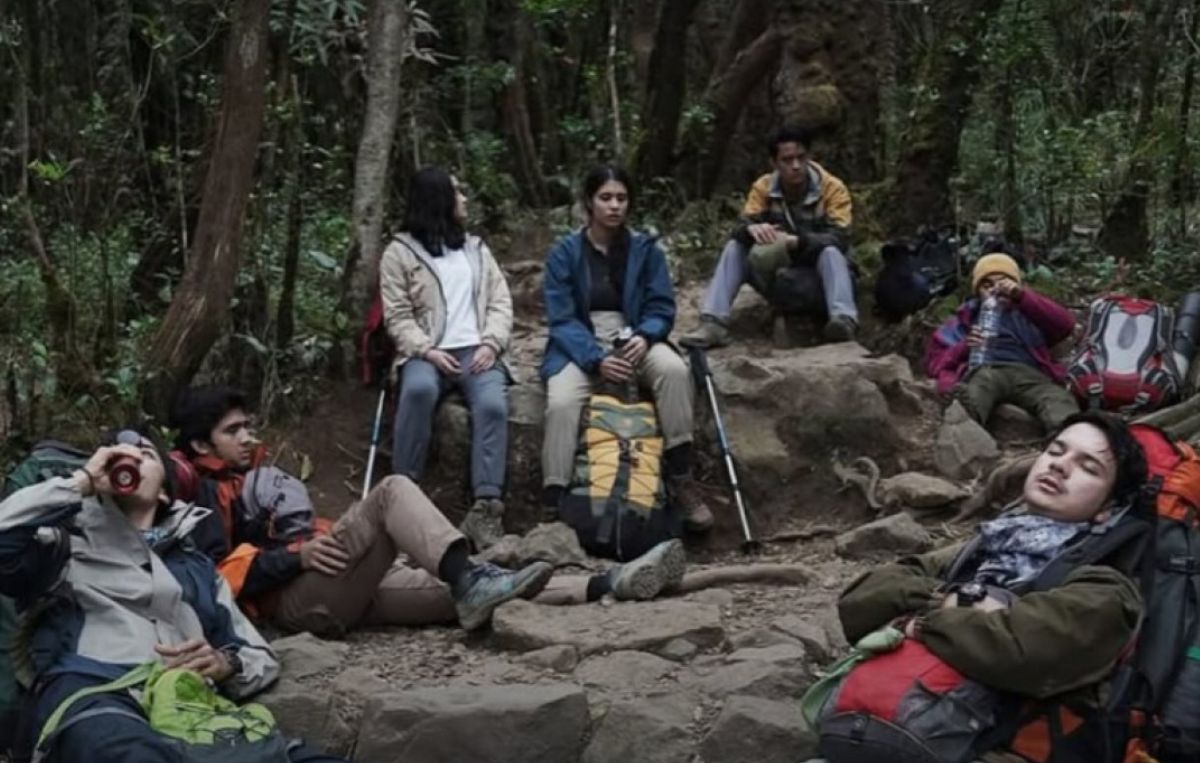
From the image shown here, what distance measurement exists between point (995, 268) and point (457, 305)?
279 centimetres

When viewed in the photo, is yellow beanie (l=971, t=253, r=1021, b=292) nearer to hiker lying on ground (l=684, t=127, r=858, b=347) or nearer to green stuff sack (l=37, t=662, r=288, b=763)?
hiker lying on ground (l=684, t=127, r=858, b=347)

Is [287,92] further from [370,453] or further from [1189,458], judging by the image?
[1189,458]

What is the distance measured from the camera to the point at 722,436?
7.14m

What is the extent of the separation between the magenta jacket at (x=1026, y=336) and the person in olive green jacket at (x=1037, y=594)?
11.8ft

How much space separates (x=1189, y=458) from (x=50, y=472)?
332 centimetres

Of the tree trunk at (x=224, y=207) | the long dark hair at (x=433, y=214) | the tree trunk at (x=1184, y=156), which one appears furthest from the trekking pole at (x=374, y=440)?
the tree trunk at (x=1184, y=156)

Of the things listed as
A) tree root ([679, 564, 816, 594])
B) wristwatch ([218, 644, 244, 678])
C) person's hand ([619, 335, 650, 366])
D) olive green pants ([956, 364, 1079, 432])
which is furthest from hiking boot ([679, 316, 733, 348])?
wristwatch ([218, 644, 244, 678])

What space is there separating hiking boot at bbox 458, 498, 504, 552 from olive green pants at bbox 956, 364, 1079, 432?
2469mm

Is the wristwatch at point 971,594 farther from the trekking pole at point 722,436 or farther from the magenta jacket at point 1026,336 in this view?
A: the magenta jacket at point 1026,336

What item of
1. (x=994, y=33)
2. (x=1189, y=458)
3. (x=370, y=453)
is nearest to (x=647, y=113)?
(x=994, y=33)

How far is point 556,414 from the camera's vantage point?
6.96 metres

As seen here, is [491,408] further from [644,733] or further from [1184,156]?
[1184,156]

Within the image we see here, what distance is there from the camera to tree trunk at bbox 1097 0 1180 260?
392 inches

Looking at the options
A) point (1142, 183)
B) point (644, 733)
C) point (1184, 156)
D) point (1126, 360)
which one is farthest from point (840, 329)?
point (644, 733)
